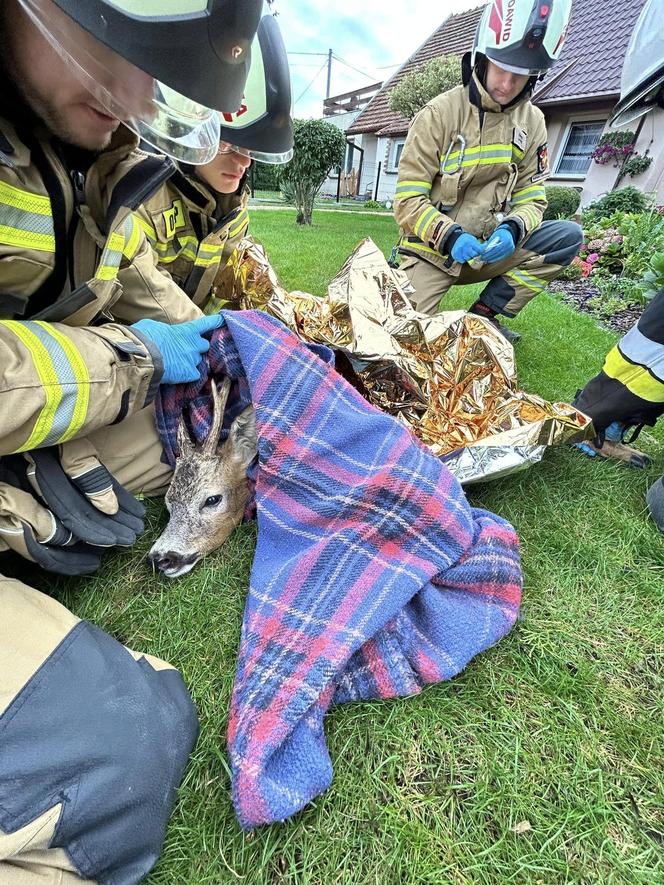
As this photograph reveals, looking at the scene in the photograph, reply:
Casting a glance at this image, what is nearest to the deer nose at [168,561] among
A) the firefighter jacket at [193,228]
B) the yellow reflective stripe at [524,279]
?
the firefighter jacket at [193,228]

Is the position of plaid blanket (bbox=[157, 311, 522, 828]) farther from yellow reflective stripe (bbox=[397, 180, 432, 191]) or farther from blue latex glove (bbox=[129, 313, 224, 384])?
yellow reflective stripe (bbox=[397, 180, 432, 191])

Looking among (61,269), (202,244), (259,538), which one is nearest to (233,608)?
(259,538)

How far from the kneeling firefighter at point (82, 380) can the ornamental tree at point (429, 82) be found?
1391 cm

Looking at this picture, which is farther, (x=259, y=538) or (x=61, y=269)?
(x=259, y=538)

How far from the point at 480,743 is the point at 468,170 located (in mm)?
3456

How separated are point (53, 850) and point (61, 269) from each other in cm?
152

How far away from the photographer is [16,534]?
131cm

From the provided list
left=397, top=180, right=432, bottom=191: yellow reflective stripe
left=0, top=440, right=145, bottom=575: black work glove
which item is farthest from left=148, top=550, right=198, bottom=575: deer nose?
left=397, top=180, right=432, bottom=191: yellow reflective stripe

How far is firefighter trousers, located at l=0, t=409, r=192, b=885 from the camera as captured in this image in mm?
893

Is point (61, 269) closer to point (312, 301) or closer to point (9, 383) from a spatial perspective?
point (9, 383)

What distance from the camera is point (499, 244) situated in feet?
10.2

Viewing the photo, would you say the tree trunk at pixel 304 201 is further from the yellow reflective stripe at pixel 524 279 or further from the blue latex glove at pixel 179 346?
A: the blue latex glove at pixel 179 346

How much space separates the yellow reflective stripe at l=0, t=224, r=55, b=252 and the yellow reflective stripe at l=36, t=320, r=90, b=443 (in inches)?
8.6

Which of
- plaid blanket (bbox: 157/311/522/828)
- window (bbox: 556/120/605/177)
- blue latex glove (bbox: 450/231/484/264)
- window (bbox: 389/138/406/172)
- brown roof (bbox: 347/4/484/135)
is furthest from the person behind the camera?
window (bbox: 389/138/406/172)
